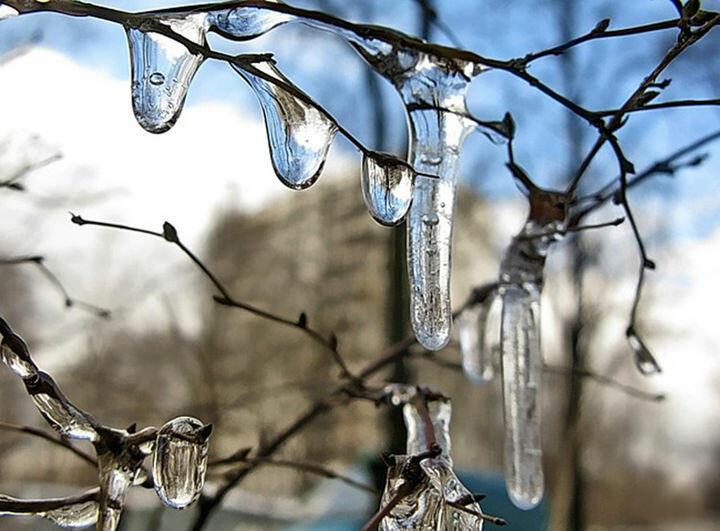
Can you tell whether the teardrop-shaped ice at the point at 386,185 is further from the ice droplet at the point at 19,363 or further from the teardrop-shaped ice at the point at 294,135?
the ice droplet at the point at 19,363

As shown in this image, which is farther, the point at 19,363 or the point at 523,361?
the point at 523,361

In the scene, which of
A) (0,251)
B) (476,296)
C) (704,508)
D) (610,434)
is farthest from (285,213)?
(704,508)

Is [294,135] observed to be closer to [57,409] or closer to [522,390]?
[57,409]

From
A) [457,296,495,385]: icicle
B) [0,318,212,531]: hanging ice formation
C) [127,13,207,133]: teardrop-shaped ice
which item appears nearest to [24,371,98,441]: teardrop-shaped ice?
[0,318,212,531]: hanging ice formation

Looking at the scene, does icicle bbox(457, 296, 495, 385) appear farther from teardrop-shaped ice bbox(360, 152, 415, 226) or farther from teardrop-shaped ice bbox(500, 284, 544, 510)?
teardrop-shaped ice bbox(360, 152, 415, 226)

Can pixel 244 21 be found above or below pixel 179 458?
above

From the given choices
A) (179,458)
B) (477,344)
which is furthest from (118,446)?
(477,344)
